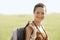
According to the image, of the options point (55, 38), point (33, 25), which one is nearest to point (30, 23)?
point (33, 25)

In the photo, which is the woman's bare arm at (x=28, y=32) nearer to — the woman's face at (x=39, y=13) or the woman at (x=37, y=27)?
the woman at (x=37, y=27)

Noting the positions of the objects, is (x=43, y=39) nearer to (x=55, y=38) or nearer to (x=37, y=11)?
(x=37, y=11)

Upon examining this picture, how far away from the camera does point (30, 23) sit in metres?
4.68

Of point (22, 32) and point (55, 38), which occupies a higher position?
point (22, 32)

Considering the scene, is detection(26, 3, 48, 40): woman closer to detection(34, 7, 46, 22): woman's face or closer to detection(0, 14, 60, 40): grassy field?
detection(34, 7, 46, 22): woman's face

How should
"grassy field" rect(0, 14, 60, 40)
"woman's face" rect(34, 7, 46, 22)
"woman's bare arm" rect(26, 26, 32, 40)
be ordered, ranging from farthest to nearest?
"grassy field" rect(0, 14, 60, 40)
"woman's face" rect(34, 7, 46, 22)
"woman's bare arm" rect(26, 26, 32, 40)

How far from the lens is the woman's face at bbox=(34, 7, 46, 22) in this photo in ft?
15.4

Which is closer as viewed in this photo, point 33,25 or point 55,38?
point 33,25

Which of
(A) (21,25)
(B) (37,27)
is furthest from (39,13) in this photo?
(A) (21,25)

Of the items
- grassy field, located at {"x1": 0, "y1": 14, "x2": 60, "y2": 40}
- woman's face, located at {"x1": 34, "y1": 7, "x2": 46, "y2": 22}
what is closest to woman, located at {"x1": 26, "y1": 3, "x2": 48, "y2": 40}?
woman's face, located at {"x1": 34, "y1": 7, "x2": 46, "y2": 22}

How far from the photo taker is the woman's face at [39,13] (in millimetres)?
4684

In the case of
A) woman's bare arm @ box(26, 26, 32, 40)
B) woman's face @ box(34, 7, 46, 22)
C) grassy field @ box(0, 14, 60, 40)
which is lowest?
grassy field @ box(0, 14, 60, 40)

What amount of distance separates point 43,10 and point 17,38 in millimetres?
582

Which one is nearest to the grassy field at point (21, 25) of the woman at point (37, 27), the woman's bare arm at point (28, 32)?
the woman at point (37, 27)
